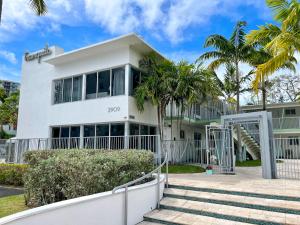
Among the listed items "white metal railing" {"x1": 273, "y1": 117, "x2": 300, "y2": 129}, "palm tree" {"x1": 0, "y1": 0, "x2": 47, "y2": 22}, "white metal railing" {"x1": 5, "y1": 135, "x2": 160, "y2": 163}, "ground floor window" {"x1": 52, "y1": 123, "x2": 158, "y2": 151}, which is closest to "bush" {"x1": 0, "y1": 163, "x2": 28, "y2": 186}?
"white metal railing" {"x1": 5, "y1": 135, "x2": 160, "y2": 163}

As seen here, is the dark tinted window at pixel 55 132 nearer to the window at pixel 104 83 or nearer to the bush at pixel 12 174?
the window at pixel 104 83

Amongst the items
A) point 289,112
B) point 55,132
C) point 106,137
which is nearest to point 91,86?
point 106,137

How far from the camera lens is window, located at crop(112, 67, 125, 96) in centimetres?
1423

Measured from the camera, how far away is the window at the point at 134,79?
14.3 metres

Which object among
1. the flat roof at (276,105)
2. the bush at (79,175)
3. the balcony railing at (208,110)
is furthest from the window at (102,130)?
the flat roof at (276,105)

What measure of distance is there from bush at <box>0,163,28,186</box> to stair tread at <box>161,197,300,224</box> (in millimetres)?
6627

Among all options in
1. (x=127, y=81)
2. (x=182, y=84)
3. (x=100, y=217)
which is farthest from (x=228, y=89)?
(x=100, y=217)

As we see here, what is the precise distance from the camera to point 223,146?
11664 millimetres

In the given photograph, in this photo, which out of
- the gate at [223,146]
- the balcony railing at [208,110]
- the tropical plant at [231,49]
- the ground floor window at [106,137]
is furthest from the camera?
the balcony railing at [208,110]

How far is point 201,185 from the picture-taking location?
26.2 feet

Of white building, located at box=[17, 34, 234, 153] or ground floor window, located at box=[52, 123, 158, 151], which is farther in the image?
white building, located at box=[17, 34, 234, 153]

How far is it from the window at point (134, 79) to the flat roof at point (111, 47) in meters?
1.27

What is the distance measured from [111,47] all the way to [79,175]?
9.75 meters

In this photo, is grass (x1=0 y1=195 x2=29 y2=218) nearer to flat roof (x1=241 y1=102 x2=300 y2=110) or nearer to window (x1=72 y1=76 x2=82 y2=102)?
window (x1=72 y1=76 x2=82 y2=102)
